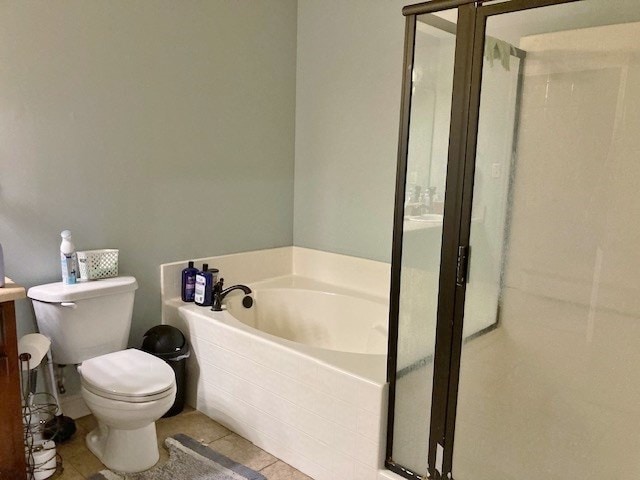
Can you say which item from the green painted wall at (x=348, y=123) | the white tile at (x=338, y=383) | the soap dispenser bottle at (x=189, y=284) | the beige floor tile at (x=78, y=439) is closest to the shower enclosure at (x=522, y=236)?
the white tile at (x=338, y=383)

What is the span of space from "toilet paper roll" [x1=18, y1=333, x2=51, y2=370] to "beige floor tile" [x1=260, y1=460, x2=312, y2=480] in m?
1.01

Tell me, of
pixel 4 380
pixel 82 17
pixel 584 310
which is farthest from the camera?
pixel 82 17

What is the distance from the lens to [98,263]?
7.98 ft

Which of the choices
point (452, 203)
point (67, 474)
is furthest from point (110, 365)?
point (452, 203)

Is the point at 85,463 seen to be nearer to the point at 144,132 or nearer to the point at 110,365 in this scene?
the point at 110,365

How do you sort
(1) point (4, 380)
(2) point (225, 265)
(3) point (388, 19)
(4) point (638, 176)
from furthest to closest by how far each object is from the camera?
(2) point (225, 265) < (3) point (388, 19) < (1) point (4, 380) < (4) point (638, 176)

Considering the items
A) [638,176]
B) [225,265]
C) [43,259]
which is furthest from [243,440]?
[638,176]

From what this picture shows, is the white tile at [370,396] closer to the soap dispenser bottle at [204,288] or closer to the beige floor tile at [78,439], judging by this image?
the soap dispenser bottle at [204,288]

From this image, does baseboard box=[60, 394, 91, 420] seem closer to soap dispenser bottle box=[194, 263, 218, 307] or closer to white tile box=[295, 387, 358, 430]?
soap dispenser bottle box=[194, 263, 218, 307]

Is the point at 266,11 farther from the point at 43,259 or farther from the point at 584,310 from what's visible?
the point at 584,310

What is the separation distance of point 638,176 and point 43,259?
2328 mm

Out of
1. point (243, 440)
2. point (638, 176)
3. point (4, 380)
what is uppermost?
point (638, 176)

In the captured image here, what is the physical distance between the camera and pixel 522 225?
1.62 m

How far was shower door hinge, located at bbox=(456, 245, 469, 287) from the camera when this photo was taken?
1.65 meters
